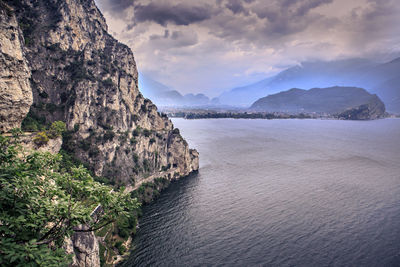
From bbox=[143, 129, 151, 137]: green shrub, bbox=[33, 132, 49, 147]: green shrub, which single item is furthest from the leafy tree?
bbox=[143, 129, 151, 137]: green shrub

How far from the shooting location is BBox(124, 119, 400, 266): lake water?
30172mm

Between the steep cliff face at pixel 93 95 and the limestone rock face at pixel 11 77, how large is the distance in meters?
27.9

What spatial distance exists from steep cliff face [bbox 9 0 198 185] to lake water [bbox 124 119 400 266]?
41.0ft

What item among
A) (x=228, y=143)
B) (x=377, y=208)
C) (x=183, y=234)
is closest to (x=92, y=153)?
(x=183, y=234)

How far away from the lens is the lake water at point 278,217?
30.2 m

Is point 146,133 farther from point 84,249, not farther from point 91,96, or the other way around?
point 84,249

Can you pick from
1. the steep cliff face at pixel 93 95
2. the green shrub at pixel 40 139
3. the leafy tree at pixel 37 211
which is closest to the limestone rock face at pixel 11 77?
the green shrub at pixel 40 139

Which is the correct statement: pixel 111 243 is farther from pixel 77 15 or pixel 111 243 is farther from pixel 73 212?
pixel 77 15

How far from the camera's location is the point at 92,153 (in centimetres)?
4744

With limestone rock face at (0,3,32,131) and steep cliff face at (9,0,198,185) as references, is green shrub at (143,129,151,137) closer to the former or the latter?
steep cliff face at (9,0,198,185)

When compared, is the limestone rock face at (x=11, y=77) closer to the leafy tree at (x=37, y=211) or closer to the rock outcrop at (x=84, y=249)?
the rock outcrop at (x=84, y=249)

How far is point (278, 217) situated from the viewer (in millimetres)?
39469

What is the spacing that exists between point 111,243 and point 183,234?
11.3 m

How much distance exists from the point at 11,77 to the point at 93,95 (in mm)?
36689
